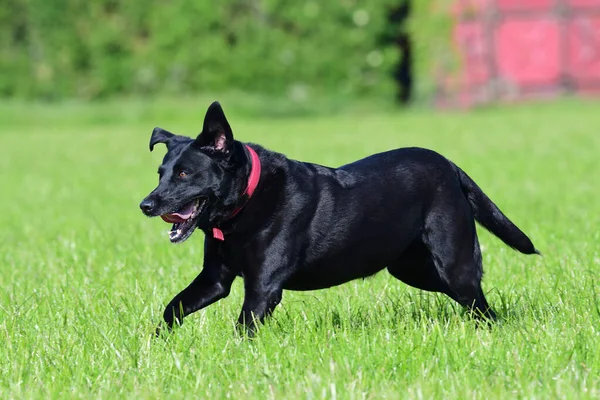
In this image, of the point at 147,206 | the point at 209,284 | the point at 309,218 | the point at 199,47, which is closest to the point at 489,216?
the point at 309,218

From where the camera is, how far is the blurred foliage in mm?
32438

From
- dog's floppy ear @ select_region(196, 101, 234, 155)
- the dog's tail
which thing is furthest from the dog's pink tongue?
the dog's tail

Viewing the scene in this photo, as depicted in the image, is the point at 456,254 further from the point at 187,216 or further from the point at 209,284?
the point at 187,216

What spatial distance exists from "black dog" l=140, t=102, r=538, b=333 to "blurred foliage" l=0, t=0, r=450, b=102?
28082 mm

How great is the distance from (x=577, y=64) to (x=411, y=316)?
30235mm

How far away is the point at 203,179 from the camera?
159 inches

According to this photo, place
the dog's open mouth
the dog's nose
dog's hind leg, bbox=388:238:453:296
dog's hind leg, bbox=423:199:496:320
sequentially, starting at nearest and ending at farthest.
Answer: the dog's nose, the dog's open mouth, dog's hind leg, bbox=423:199:496:320, dog's hind leg, bbox=388:238:453:296

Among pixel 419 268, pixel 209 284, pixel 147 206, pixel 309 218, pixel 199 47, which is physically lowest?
pixel 419 268

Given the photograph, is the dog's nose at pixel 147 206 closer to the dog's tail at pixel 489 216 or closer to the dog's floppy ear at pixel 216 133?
the dog's floppy ear at pixel 216 133

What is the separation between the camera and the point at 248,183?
411cm

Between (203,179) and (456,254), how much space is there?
4.05 ft

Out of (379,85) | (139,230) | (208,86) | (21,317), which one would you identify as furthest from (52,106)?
(21,317)

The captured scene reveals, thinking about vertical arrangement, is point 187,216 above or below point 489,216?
above

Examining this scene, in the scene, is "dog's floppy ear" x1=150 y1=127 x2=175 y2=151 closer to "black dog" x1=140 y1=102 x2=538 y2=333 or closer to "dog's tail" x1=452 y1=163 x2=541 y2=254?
"black dog" x1=140 y1=102 x2=538 y2=333
